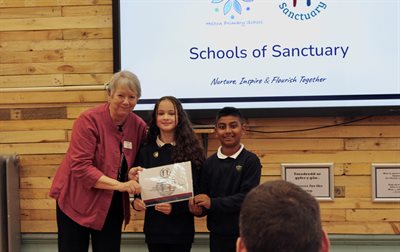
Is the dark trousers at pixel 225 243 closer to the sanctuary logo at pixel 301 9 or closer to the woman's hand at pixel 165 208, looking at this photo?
the woman's hand at pixel 165 208

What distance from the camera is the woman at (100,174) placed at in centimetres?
242

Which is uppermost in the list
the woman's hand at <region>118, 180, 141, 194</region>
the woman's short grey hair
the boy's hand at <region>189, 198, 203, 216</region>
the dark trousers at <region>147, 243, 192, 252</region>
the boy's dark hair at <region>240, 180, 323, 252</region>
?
the woman's short grey hair

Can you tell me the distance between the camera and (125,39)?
3289mm

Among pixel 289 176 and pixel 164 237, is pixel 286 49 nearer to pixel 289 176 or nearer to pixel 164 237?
pixel 289 176

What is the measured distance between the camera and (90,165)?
95.4 inches

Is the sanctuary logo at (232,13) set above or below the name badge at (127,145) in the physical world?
above

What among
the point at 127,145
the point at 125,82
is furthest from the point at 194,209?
the point at 125,82

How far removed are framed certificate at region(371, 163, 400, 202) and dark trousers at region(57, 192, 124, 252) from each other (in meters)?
1.76

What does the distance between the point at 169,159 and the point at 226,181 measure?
323mm

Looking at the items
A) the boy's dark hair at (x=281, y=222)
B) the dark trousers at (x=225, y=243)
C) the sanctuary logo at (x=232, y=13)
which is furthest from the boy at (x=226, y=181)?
the boy's dark hair at (x=281, y=222)

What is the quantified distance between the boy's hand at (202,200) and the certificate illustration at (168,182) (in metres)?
0.04

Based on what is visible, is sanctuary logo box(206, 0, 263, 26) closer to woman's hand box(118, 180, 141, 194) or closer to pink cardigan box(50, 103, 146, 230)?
pink cardigan box(50, 103, 146, 230)

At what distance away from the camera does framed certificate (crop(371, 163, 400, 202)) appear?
3.20 m

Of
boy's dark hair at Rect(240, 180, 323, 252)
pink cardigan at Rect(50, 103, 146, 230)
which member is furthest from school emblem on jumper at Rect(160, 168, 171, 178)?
boy's dark hair at Rect(240, 180, 323, 252)
